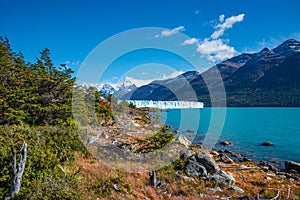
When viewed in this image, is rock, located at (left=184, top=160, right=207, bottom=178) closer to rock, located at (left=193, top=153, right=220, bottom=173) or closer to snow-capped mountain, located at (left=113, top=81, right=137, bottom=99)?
rock, located at (left=193, top=153, right=220, bottom=173)

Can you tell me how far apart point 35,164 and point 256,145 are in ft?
112

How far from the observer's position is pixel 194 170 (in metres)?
13.8

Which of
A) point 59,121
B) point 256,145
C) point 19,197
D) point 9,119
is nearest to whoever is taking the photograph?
point 19,197

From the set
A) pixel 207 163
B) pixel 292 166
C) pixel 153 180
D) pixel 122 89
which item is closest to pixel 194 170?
pixel 207 163

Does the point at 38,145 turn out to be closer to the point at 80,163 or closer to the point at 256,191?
the point at 80,163

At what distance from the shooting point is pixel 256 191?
12.3 metres

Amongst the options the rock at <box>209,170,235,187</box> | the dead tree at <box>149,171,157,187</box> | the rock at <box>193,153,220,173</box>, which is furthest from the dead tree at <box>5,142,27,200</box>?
the rock at <box>193,153,220,173</box>

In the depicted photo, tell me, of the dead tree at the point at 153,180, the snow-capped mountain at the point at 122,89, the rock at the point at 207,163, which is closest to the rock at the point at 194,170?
the rock at the point at 207,163

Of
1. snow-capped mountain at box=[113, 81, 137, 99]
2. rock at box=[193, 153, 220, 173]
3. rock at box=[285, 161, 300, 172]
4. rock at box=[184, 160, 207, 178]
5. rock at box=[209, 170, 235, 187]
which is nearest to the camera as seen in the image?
rock at box=[209, 170, 235, 187]

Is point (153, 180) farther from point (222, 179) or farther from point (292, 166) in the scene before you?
point (292, 166)

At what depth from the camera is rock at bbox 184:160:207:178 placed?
13.4 metres

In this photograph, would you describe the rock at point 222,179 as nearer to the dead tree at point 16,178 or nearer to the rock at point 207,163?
the rock at point 207,163

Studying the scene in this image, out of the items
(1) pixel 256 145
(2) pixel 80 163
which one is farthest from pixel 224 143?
(2) pixel 80 163

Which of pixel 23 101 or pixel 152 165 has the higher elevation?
pixel 23 101
